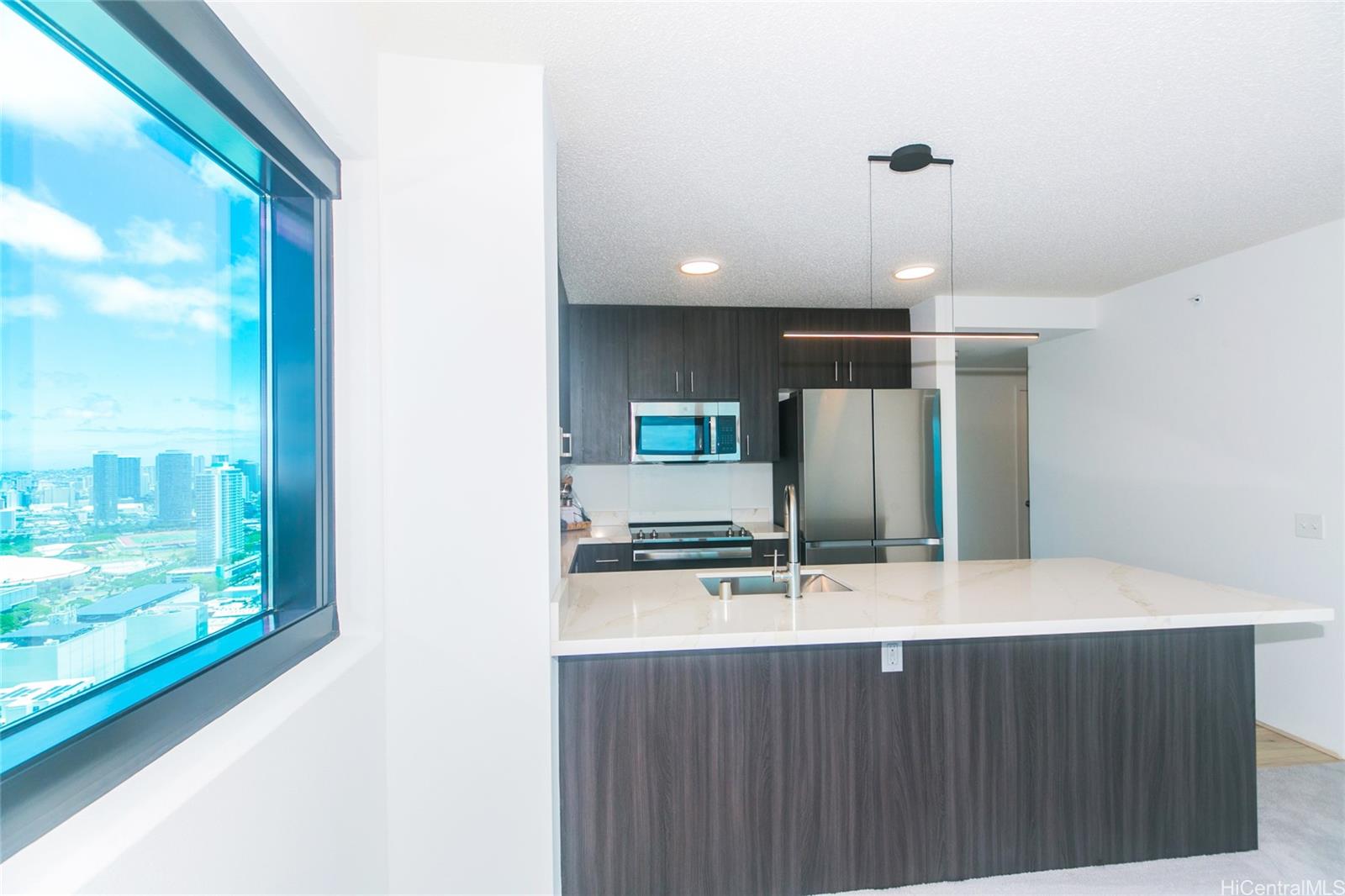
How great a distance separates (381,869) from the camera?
63.8 inches

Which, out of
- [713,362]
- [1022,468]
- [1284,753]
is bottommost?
[1284,753]

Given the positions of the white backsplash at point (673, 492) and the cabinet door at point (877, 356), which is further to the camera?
the white backsplash at point (673, 492)

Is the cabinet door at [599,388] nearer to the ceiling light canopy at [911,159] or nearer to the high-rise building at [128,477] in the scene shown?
the ceiling light canopy at [911,159]

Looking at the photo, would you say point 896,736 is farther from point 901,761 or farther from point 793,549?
point 793,549

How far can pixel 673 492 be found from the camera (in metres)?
4.90

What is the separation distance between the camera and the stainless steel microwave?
4402mm

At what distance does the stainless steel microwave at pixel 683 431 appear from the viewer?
14.4 ft

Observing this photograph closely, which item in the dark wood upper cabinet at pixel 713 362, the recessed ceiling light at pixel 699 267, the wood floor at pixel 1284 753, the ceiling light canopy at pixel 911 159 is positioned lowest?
the wood floor at pixel 1284 753

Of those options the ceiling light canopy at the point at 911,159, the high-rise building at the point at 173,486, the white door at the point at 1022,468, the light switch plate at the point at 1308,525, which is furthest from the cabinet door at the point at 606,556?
the white door at the point at 1022,468

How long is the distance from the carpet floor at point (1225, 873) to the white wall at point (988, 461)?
456cm

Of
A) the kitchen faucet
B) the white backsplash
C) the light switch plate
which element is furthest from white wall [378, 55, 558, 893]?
the light switch plate

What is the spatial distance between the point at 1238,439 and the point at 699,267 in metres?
3.03

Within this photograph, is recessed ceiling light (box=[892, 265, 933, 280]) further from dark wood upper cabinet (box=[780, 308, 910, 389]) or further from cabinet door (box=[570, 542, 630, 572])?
cabinet door (box=[570, 542, 630, 572])

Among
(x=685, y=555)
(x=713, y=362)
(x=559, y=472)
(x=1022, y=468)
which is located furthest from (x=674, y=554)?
(x=1022, y=468)
